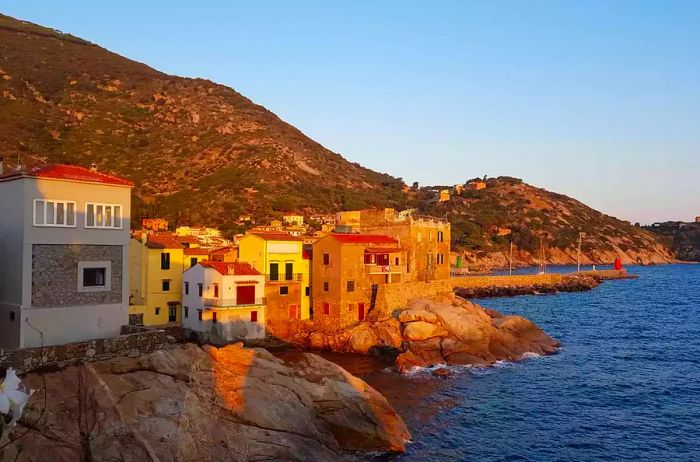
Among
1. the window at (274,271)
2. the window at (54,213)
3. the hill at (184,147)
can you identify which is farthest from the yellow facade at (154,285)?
the hill at (184,147)

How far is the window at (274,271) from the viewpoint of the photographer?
5003 cm

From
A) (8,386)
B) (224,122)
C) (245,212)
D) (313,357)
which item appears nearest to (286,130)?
(224,122)

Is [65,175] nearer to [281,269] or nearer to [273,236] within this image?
[273,236]

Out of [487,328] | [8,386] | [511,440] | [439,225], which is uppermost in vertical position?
[439,225]

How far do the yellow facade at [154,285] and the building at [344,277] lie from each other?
11634mm

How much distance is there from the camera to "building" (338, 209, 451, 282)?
5541cm

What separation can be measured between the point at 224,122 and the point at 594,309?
101753 mm

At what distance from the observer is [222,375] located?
24734mm

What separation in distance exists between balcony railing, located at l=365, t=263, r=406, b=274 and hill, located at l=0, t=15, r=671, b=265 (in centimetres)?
4907

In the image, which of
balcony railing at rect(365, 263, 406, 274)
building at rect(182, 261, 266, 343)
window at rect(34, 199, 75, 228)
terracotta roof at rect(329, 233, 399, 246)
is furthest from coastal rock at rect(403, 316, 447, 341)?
window at rect(34, 199, 75, 228)

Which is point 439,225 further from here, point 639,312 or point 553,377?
point 639,312

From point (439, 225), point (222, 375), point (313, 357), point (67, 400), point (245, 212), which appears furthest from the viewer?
point (245, 212)

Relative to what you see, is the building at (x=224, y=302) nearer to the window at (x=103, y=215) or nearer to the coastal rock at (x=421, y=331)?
the coastal rock at (x=421, y=331)

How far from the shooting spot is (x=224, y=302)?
4438cm
